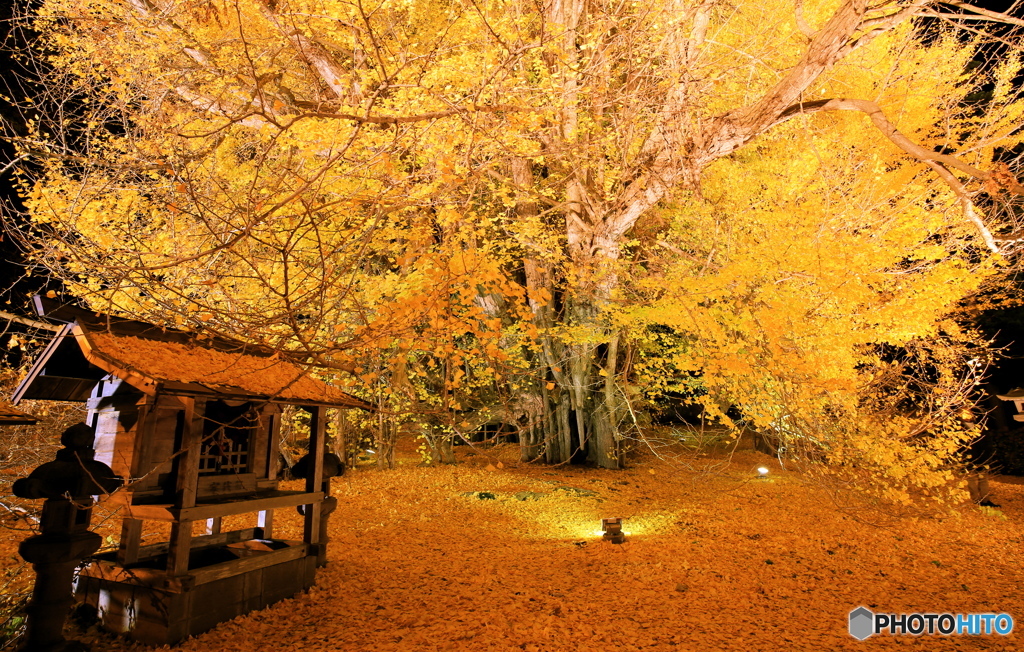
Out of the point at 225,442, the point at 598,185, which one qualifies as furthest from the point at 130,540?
the point at 598,185

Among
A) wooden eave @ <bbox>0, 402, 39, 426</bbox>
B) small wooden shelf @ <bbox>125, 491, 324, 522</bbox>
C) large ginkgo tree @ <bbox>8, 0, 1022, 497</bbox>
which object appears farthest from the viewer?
large ginkgo tree @ <bbox>8, 0, 1022, 497</bbox>

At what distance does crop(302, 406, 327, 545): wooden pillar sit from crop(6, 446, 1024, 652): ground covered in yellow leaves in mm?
554

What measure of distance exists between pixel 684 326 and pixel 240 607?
349 inches

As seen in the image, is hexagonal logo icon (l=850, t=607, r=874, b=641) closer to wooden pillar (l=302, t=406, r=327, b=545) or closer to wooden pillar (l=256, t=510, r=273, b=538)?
wooden pillar (l=302, t=406, r=327, b=545)

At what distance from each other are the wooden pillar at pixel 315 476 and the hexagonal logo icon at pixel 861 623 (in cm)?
557

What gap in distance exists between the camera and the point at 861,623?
15.5 ft

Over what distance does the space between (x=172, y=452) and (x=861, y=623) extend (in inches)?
269

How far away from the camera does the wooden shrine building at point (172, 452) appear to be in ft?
13.3

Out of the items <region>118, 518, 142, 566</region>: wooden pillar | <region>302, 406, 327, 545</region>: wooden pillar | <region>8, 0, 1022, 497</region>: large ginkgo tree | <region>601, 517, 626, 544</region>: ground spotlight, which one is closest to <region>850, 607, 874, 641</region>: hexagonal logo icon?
<region>601, 517, 626, 544</region>: ground spotlight

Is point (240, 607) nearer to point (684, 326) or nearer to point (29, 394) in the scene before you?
point (29, 394)

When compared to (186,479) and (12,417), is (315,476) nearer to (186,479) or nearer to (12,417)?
Result: (186,479)

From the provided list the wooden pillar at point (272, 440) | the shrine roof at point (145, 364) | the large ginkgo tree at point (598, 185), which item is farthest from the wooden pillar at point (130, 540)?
the large ginkgo tree at point (598, 185)

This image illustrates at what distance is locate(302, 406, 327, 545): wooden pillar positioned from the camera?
5.48 meters

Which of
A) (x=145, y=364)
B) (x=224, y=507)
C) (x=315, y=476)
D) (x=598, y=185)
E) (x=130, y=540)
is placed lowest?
(x=130, y=540)
